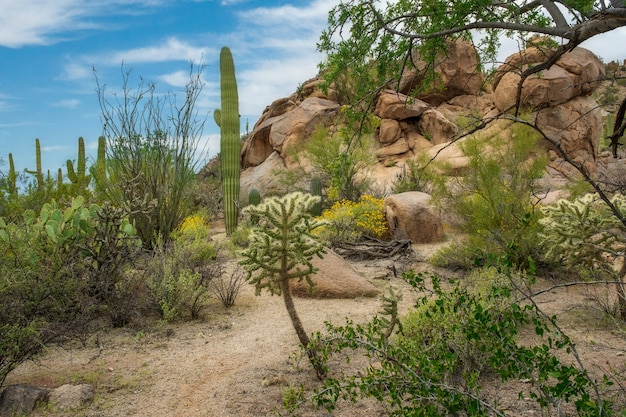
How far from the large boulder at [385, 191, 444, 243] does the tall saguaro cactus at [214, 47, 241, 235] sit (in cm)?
450

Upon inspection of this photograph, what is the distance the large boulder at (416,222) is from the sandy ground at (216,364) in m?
4.58

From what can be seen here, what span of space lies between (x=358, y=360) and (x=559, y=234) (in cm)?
296

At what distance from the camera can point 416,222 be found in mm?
11227

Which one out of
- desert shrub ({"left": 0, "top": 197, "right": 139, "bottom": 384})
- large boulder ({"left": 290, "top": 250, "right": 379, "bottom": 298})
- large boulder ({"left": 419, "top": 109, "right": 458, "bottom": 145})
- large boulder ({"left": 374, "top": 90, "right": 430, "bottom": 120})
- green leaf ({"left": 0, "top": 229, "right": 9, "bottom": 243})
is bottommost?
large boulder ({"left": 290, "top": 250, "right": 379, "bottom": 298})

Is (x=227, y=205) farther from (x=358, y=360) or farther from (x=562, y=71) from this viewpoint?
(x=562, y=71)

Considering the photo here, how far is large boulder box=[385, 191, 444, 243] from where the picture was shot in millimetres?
11211

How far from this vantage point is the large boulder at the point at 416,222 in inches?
441

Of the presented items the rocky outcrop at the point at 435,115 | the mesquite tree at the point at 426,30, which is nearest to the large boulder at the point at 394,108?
the rocky outcrop at the point at 435,115

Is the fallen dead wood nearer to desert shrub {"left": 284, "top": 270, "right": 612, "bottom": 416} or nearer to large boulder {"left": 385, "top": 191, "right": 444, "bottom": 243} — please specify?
large boulder {"left": 385, "top": 191, "right": 444, "bottom": 243}

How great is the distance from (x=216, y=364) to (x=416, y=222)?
277 inches

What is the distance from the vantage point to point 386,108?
74.6 ft

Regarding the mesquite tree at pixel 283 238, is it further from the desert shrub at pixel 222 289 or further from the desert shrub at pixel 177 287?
the desert shrub at pixel 222 289

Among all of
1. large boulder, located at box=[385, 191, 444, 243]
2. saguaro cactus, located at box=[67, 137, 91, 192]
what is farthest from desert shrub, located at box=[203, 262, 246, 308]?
saguaro cactus, located at box=[67, 137, 91, 192]

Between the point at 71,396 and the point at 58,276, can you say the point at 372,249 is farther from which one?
the point at 71,396
